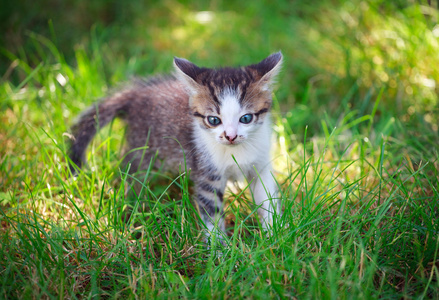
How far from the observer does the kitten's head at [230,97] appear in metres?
2.59

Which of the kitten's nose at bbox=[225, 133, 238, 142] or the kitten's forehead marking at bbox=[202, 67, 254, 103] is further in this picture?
the kitten's forehead marking at bbox=[202, 67, 254, 103]

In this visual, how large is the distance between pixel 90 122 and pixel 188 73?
1171 mm

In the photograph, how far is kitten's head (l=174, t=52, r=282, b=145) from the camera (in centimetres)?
259

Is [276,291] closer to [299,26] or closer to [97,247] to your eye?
[97,247]

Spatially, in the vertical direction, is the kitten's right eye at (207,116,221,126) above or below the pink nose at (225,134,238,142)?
above

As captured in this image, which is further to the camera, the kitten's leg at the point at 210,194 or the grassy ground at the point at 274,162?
the kitten's leg at the point at 210,194

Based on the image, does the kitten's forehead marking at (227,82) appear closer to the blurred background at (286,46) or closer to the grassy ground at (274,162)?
the grassy ground at (274,162)

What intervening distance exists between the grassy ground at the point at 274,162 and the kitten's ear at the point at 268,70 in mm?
503

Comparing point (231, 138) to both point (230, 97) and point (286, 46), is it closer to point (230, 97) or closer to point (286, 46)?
point (230, 97)

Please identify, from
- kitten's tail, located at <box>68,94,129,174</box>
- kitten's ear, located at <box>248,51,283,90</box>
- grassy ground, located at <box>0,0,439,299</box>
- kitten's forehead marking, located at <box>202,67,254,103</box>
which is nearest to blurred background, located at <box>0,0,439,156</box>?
grassy ground, located at <box>0,0,439,299</box>

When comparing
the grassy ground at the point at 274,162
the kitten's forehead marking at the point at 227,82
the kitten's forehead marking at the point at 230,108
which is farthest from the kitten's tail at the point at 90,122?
the kitten's forehead marking at the point at 230,108

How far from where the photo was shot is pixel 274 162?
3.57m

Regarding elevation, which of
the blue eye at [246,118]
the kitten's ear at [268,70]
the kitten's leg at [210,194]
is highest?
the kitten's ear at [268,70]

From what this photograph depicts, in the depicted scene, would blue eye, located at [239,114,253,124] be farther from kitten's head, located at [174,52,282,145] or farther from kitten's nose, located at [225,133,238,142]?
kitten's nose, located at [225,133,238,142]
